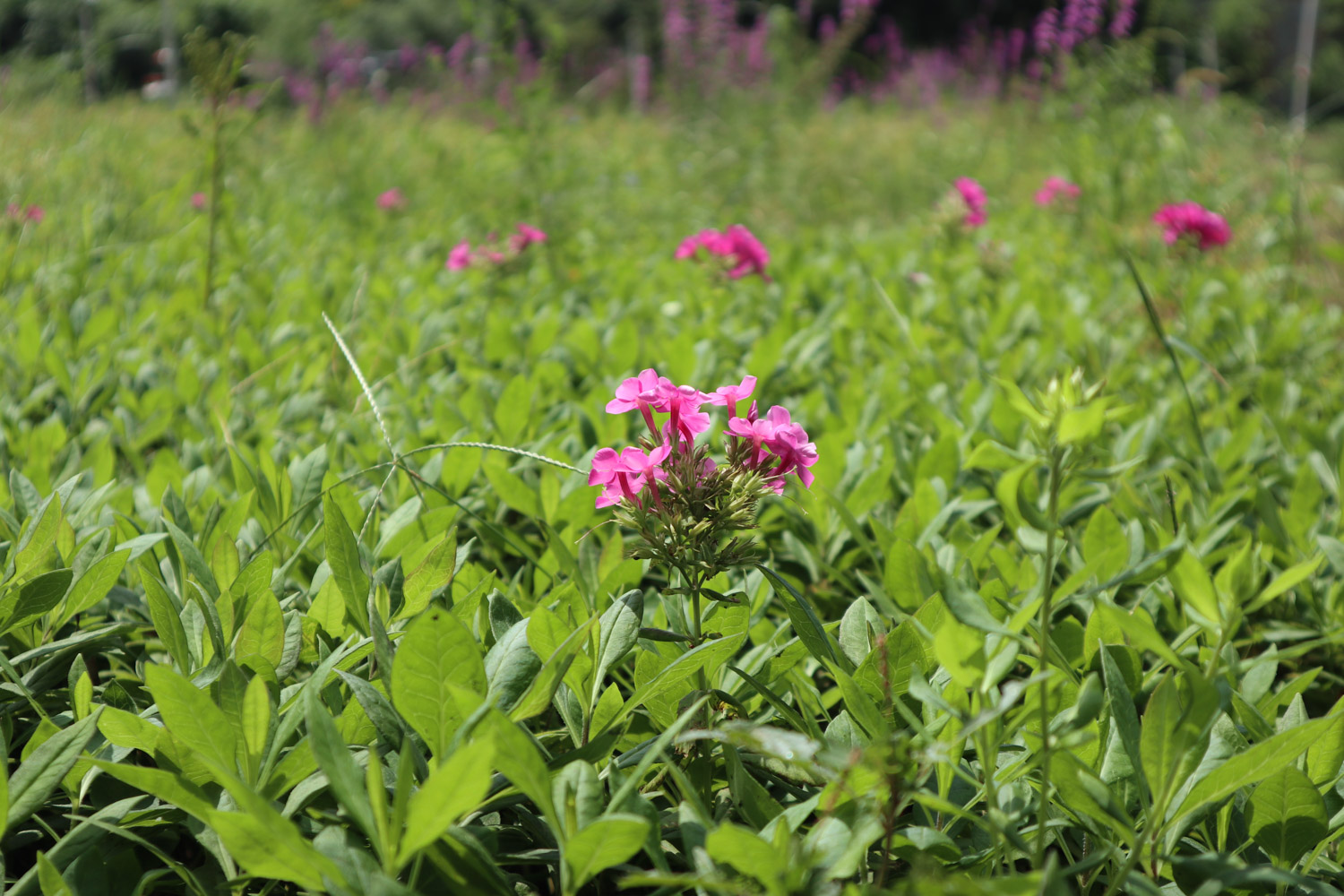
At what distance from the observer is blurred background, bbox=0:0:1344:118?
6.19 m

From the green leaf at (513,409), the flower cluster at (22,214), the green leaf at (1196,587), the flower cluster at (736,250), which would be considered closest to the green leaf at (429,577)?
the green leaf at (513,409)

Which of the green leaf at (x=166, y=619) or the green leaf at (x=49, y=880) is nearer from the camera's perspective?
the green leaf at (x=49, y=880)

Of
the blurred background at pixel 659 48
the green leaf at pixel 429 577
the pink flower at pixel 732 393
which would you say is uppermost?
the pink flower at pixel 732 393

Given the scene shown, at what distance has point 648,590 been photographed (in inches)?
59.1

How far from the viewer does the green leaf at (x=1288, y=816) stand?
3.13ft

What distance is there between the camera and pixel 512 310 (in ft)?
11.0

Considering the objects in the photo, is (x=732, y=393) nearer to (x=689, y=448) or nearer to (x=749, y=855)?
(x=689, y=448)

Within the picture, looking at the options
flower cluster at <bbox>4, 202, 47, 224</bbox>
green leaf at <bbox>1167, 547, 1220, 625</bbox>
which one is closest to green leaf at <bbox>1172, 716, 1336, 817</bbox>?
green leaf at <bbox>1167, 547, 1220, 625</bbox>

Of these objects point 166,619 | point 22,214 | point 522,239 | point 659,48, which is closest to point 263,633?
point 166,619

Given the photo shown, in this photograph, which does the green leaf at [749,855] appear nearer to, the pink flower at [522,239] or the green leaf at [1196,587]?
the green leaf at [1196,587]

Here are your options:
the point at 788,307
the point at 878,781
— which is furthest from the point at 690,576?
the point at 788,307

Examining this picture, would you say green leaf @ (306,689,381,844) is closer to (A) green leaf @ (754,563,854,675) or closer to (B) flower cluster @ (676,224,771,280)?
(A) green leaf @ (754,563,854,675)

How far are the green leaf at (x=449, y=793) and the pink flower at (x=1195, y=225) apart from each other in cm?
348

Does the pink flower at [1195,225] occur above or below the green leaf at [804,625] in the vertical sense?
below
